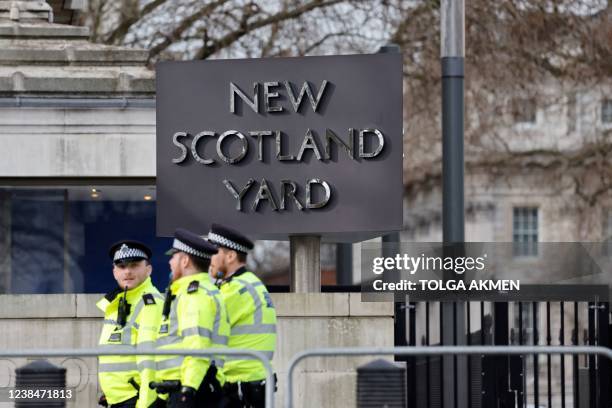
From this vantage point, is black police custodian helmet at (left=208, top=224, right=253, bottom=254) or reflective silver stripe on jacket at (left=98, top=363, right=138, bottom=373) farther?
black police custodian helmet at (left=208, top=224, right=253, bottom=254)

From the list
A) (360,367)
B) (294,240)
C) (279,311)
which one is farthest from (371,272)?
(360,367)

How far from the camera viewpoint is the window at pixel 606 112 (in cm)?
3575

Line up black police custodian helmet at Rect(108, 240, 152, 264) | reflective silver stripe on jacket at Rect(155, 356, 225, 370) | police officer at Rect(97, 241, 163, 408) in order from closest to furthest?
reflective silver stripe on jacket at Rect(155, 356, 225, 370), police officer at Rect(97, 241, 163, 408), black police custodian helmet at Rect(108, 240, 152, 264)

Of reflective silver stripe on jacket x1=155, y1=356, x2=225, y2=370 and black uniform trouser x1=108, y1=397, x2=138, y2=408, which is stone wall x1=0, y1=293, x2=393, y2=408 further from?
reflective silver stripe on jacket x1=155, y1=356, x2=225, y2=370

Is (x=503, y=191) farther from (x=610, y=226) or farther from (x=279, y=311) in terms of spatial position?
(x=279, y=311)

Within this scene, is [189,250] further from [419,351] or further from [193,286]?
[419,351]

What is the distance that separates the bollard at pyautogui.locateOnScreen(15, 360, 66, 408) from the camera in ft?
39.8

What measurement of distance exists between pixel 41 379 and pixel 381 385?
2329 millimetres

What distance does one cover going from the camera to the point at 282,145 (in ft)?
56.3

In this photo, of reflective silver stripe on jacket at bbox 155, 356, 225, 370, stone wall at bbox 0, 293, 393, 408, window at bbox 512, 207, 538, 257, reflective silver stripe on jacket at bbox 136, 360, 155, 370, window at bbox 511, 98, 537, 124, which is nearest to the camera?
reflective silver stripe on jacket at bbox 155, 356, 225, 370

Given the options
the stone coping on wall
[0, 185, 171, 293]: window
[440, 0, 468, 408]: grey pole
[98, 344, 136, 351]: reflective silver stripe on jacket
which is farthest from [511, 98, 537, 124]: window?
[98, 344, 136, 351]: reflective silver stripe on jacket

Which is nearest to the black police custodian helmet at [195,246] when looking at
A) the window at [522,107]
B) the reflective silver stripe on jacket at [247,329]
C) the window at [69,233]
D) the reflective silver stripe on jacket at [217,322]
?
the reflective silver stripe on jacket at [217,322]

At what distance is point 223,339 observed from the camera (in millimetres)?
11617

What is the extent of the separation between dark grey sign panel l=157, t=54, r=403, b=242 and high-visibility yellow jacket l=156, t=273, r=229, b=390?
5.48m
